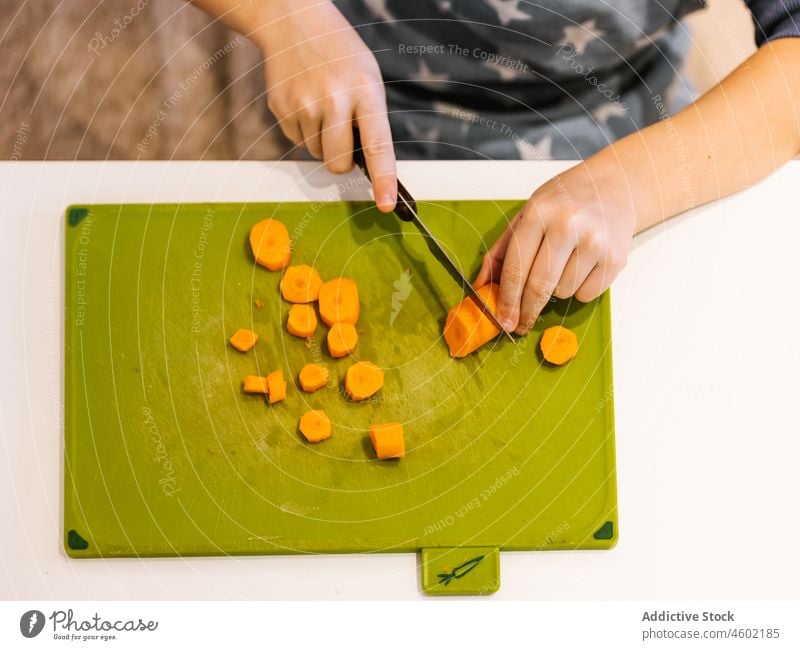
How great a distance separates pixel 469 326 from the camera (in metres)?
1.31

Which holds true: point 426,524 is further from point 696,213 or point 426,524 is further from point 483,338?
point 696,213

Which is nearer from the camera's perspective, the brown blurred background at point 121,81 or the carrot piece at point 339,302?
the carrot piece at point 339,302

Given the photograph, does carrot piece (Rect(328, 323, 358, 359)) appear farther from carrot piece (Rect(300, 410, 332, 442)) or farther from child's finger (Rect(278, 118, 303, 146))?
child's finger (Rect(278, 118, 303, 146))

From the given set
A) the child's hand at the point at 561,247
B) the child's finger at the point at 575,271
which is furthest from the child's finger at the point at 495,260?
the child's finger at the point at 575,271

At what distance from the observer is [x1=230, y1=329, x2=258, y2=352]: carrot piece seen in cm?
134

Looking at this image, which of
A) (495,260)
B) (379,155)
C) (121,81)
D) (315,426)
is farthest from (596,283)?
(121,81)

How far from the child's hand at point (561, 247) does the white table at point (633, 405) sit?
10cm

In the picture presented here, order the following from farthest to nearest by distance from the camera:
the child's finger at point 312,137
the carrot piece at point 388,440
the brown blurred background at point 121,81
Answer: the brown blurred background at point 121,81, the child's finger at point 312,137, the carrot piece at point 388,440

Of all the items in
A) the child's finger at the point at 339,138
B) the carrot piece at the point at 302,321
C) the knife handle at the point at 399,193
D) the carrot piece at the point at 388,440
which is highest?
the child's finger at the point at 339,138

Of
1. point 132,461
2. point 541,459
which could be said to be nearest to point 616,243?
point 541,459

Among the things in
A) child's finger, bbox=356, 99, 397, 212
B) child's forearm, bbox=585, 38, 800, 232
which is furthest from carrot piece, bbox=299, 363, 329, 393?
child's forearm, bbox=585, 38, 800, 232

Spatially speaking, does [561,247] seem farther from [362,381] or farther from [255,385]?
[255,385]

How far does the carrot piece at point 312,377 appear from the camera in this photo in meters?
1.33

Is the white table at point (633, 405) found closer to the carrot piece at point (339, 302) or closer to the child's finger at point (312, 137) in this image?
the child's finger at point (312, 137)
